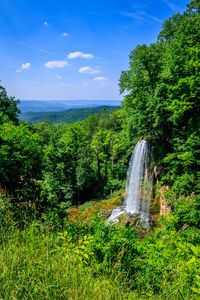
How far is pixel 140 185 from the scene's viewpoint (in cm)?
2156

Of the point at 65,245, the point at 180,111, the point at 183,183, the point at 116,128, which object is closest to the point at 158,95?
the point at 180,111

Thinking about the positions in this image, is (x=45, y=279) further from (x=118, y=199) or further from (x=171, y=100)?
(x=118, y=199)

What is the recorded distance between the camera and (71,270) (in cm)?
259

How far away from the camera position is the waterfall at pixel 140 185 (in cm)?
2075

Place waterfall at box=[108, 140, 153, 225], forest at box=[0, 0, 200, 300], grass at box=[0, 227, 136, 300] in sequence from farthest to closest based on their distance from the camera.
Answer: waterfall at box=[108, 140, 153, 225] → forest at box=[0, 0, 200, 300] → grass at box=[0, 227, 136, 300]

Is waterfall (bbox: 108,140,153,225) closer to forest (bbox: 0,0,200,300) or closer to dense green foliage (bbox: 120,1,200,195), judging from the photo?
forest (bbox: 0,0,200,300)

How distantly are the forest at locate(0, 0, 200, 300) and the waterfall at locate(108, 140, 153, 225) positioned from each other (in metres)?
0.60

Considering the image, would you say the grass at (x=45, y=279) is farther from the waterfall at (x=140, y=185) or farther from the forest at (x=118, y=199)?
the waterfall at (x=140, y=185)

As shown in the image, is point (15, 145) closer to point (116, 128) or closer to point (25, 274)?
point (25, 274)

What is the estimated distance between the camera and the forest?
8.40ft

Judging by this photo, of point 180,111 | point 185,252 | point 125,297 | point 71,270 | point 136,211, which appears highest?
point 180,111

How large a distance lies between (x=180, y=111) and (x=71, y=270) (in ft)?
43.2

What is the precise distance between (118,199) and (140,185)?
16.5ft

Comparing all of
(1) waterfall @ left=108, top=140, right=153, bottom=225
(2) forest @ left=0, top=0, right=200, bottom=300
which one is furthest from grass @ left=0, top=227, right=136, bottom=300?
(1) waterfall @ left=108, top=140, right=153, bottom=225
